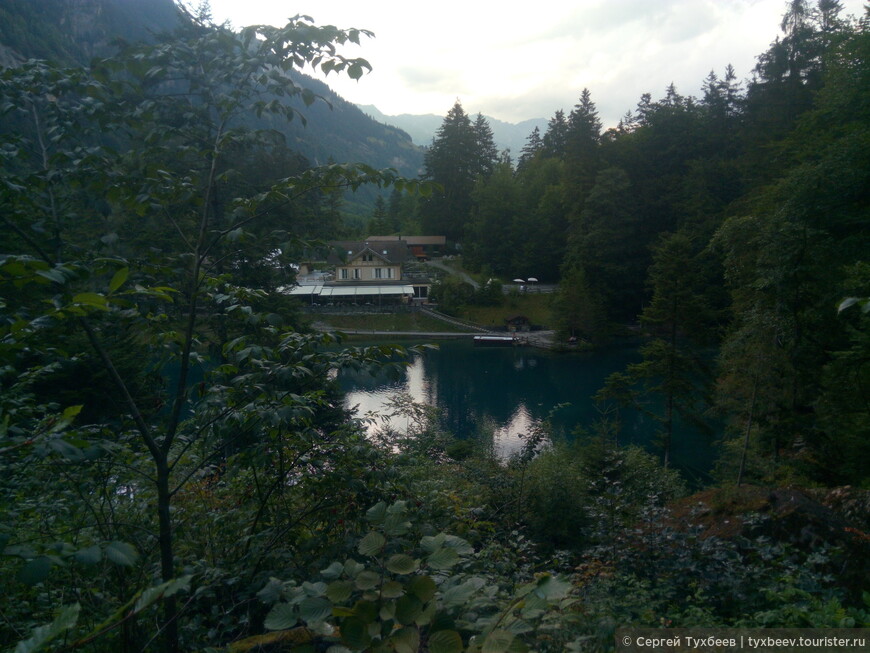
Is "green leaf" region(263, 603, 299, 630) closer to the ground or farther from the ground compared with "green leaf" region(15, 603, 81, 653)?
closer to the ground

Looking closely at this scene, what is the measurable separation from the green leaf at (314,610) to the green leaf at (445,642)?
0.22 m

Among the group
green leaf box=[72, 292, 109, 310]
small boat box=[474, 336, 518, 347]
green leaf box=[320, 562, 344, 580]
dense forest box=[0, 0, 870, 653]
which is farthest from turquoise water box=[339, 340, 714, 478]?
green leaf box=[72, 292, 109, 310]

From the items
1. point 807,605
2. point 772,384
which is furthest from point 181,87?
point 772,384

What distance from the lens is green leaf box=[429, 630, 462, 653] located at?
0.99m

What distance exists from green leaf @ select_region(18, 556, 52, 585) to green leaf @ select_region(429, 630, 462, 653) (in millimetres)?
722

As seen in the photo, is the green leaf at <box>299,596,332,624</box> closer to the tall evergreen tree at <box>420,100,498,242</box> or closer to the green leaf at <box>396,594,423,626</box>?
the green leaf at <box>396,594,423,626</box>

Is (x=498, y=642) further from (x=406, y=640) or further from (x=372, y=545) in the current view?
(x=372, y=545)

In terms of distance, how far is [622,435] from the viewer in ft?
48.5

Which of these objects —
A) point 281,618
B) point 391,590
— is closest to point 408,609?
point 391,590

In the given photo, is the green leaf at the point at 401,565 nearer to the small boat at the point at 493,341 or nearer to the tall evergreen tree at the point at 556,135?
the small boat at the point at 493,341

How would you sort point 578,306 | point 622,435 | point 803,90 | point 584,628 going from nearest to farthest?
point 584,628 < point 622,435 < point 803,90 < point 578,306

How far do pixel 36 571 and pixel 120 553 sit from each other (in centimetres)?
13

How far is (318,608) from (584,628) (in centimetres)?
93

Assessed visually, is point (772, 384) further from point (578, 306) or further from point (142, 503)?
point (578, 306)
